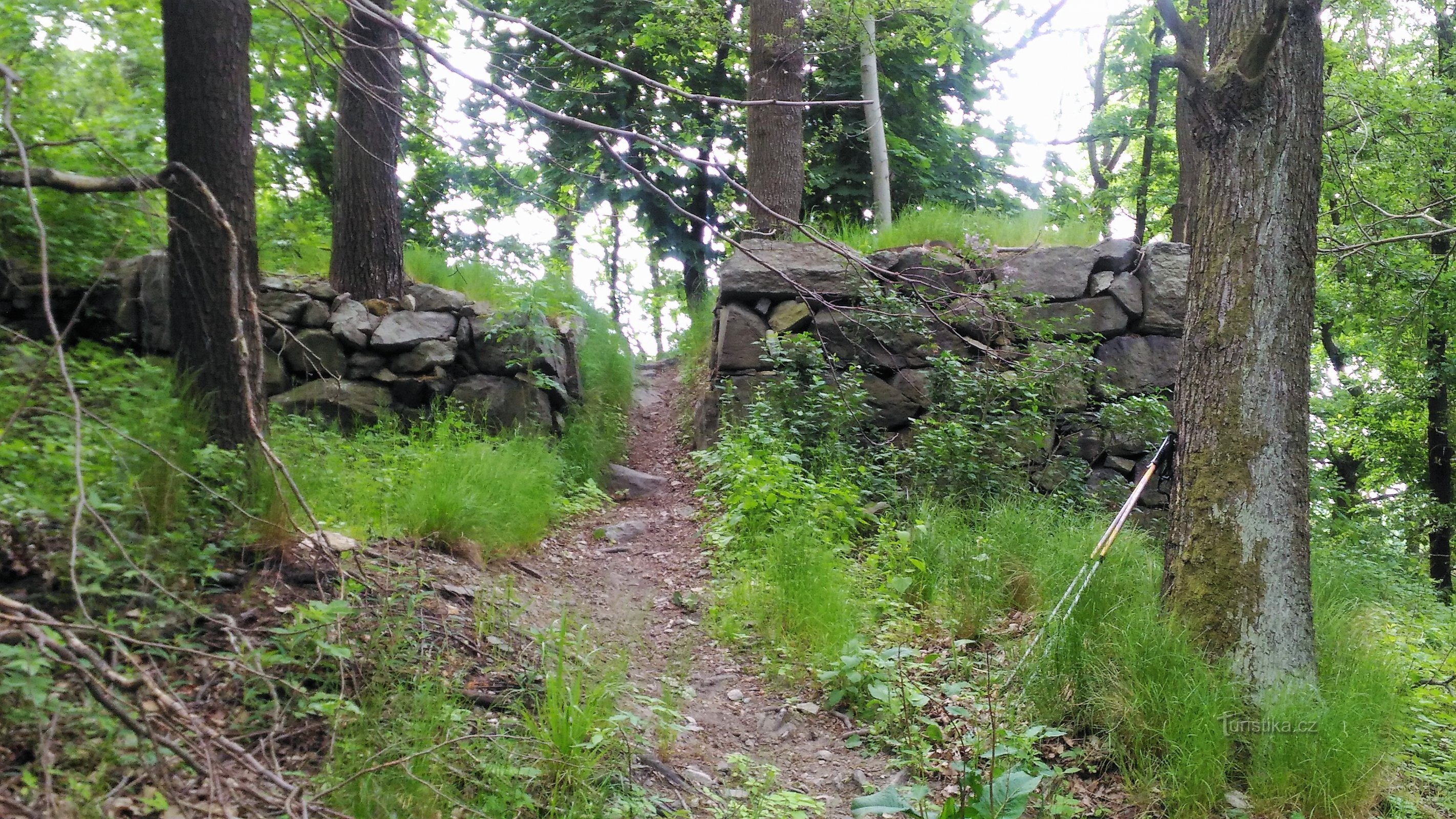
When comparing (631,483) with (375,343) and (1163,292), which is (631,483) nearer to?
(375,343)

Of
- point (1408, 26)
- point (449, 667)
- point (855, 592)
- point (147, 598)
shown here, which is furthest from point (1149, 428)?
point (1408, 26)

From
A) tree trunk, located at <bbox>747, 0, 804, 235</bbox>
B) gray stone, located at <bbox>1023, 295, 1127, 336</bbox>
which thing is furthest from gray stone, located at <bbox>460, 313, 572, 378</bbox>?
gray stone, located at <bbox>1023, 295, 1127, 336</bbox>

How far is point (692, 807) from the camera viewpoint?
109 inches

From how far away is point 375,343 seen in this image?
672 cm

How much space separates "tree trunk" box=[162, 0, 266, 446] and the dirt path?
1.84 m

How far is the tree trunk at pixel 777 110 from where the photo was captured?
8.15 metres

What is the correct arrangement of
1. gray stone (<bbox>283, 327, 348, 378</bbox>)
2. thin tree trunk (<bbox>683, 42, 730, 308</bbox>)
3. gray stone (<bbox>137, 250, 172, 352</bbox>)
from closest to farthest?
gray stone (<bbox>137, 250, 172, 352</bbox>) < gray stone (<bbox>283, 327, 348, 378</bbox>) < thin tree trunk (<bbox>683, 42, 730, 308</bbox>)

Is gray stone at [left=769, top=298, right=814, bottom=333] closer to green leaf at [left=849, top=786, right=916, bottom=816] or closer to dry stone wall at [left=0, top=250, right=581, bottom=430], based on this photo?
dry stone wall at [left=0, top=250, right=581, bottom=430]

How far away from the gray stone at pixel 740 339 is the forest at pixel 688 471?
4 cm

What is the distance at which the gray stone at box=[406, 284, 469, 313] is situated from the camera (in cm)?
720

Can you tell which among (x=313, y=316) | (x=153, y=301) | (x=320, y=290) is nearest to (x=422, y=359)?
(x=313, y=316)

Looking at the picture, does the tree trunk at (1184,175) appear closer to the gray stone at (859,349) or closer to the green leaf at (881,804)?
the gray stone at (859,349)

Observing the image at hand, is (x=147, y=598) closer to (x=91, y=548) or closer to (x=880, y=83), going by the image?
(x=91, y=548)

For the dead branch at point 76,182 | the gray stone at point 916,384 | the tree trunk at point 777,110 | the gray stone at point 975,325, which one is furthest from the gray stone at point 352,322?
the gray stone at point 975,325
